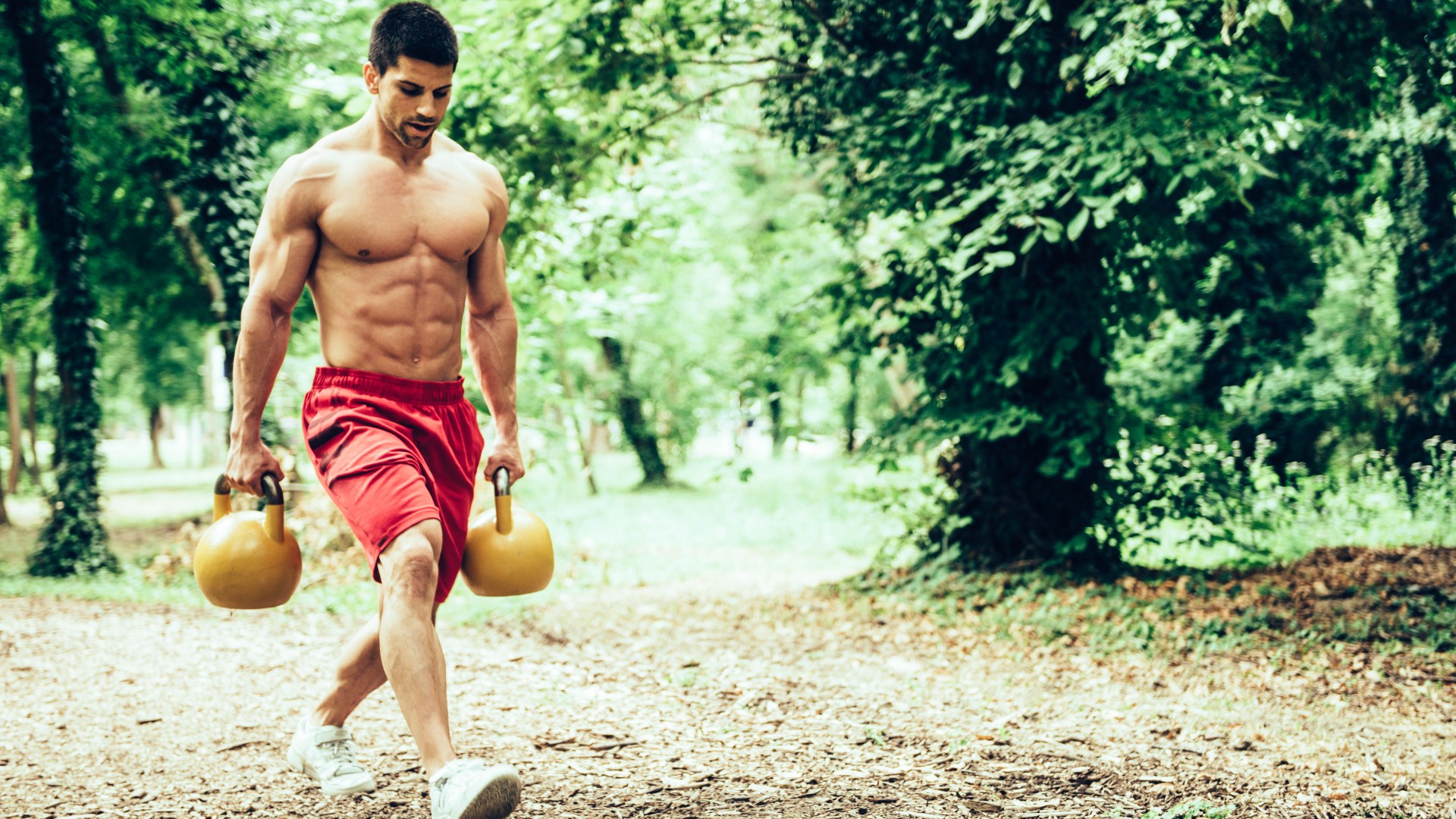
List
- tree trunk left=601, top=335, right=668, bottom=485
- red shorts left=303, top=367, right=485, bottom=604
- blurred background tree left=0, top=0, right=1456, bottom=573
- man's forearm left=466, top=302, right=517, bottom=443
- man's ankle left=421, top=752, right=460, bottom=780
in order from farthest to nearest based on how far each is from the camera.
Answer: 1. tree trunk left=601, top=335, right=668, bottom=485
2. blurred background tree left=0, top=0, right=1456, bottom=573
3. man's forearm left=466, top=302, right=517, bottom=443
4. red shorts left=303, top=367, right=485, bottom=604
5. man's ankle left=421, top=752, right=460, bottom=780

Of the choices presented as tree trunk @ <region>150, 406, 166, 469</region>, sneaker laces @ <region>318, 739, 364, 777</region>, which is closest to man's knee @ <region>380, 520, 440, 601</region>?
sneaker laces @ <region>318, 739, 364, 777</region>

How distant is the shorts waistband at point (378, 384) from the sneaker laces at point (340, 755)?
3.44 ft

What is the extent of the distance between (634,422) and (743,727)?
51.5 feet

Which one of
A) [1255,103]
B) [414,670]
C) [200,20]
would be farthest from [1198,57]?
[200,20]

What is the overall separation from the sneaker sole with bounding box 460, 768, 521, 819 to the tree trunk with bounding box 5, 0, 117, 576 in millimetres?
9066

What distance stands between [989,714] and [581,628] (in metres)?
3.07

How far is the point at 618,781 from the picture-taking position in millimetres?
3566

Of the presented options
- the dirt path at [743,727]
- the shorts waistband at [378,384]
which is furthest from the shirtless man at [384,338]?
the dirt path at [743,727]

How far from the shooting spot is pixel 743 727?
4.31m

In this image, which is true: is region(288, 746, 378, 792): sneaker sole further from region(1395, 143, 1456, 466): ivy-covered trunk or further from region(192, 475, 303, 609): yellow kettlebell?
region(1395, 143, 1456, 466): ivy-covered trunk

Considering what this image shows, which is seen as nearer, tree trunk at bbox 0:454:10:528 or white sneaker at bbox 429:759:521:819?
white sneaker at bbox 429:759:521:819

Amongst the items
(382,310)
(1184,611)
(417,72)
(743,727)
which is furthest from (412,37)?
(1184,611)

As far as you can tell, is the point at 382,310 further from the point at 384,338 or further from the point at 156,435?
the point at 156,435

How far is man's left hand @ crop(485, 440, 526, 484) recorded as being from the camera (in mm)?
3249
